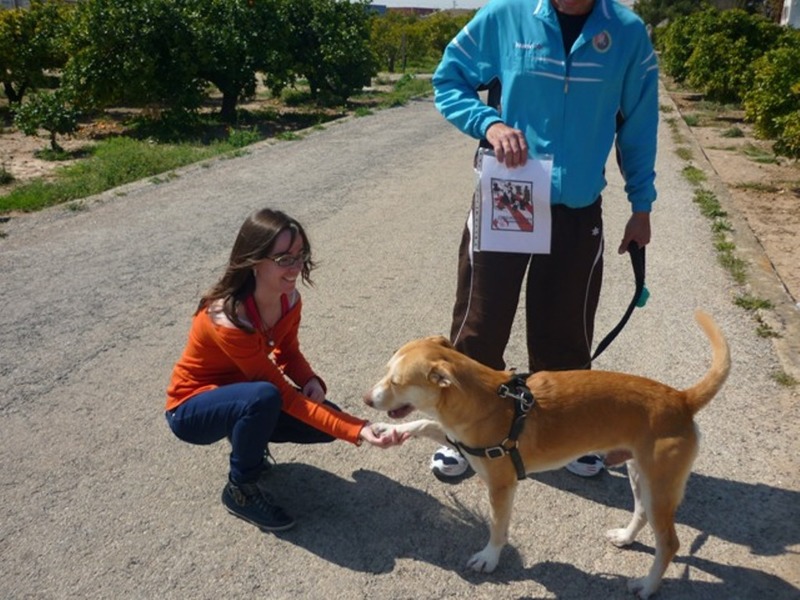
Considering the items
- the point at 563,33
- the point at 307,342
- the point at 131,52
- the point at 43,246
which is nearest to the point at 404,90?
the point at 131,52

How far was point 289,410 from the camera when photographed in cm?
309

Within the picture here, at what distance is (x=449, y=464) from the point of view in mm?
3521

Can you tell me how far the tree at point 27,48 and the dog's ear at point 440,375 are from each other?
50.2 feet

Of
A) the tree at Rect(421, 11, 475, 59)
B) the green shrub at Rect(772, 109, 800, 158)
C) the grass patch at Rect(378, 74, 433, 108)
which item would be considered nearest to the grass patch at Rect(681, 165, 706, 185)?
the green shrub at Rect(772, 109, 800, 158)

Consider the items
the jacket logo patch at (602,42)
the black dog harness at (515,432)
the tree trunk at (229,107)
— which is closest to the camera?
the black dog harness at (515,432)

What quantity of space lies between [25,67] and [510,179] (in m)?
16.3

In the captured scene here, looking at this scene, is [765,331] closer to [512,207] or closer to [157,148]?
[512,207]

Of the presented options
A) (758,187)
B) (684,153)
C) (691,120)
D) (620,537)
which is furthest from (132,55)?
(620,537)

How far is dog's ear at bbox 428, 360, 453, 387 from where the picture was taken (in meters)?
2.68

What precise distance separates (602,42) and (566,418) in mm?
1513

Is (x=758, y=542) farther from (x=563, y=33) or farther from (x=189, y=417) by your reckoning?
(x=189, y=417)

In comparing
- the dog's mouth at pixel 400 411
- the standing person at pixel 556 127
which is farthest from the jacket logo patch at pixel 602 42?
the dog's mouth at pixel 400 411

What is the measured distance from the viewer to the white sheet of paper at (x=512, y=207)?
297 centimetres

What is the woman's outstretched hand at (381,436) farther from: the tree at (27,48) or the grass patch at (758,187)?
the tree at (27,48)
